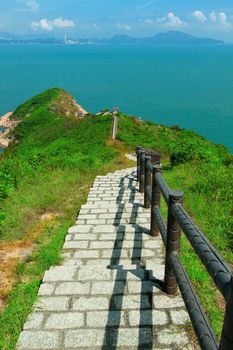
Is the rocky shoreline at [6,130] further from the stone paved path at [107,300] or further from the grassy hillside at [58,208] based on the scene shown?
the stone paved path at [107,300]

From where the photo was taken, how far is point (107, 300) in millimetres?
4367

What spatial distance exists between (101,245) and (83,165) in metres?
9.02

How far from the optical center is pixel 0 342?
384cm

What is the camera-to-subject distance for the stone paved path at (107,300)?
3727mm

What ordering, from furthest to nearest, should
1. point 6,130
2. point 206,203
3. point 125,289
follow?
point 6,130, point 206,203, point 125,289

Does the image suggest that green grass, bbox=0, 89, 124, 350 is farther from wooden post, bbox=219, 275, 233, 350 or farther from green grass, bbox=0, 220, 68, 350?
wooden post, bbox=219, 275, 233, 350

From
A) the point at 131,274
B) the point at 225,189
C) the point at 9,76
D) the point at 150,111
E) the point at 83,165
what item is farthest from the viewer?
the point at 9,76

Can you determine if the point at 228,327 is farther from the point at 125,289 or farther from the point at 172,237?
the point at 125,289

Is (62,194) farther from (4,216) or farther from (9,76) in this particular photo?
(9,76)

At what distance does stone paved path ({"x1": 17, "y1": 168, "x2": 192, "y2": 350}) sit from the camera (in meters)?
3.73

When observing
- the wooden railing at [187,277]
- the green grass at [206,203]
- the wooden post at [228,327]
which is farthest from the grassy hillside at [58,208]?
the wooden post at [228,327]

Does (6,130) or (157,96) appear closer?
(6,130)

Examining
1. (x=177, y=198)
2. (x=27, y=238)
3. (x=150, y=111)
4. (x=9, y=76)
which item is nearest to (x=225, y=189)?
(x=27, y=238)

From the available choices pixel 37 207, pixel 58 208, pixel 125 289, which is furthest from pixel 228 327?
pixel 37 207
